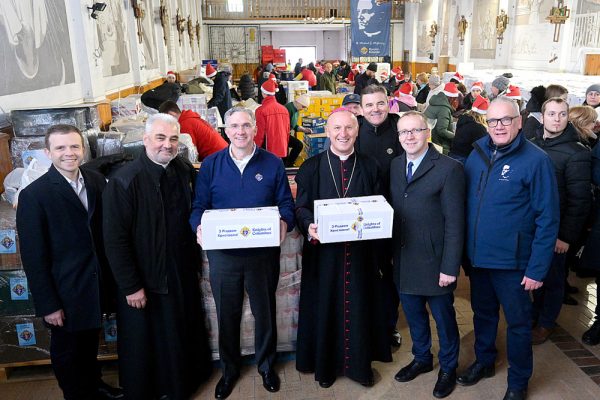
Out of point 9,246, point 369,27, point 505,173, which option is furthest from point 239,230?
point 369,27

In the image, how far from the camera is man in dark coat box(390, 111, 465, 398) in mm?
2705

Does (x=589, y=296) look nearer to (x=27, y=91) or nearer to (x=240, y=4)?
(x=27, y=91)

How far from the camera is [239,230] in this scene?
2568 mm

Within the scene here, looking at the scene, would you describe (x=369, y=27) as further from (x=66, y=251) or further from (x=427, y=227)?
(x=66, y=251)

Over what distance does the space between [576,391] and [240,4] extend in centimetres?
2515

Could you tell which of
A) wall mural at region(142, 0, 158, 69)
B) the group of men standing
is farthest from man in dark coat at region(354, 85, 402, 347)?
wall mural at region(142, 0, 158, 69)

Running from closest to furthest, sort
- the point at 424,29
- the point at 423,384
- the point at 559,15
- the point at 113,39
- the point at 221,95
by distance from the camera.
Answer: the point at 423,384
the point at 113,39
the point at 221,95
the point at 559,15
the point at 424,29

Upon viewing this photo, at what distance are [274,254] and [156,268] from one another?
0.73m

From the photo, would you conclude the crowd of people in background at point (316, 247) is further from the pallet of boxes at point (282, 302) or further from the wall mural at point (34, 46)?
the wall mural at point (34, 46)

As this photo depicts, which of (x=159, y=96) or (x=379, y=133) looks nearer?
(x=379, y=133)

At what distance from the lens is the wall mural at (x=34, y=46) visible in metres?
4.52

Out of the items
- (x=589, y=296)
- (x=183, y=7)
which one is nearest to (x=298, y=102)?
(x=589, y=296)

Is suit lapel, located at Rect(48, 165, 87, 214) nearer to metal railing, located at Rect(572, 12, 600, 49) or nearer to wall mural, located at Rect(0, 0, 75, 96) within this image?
wall mural, located at Rect(0, 0, 75, 96)

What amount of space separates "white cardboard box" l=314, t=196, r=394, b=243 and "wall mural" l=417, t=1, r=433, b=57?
20.9 m
